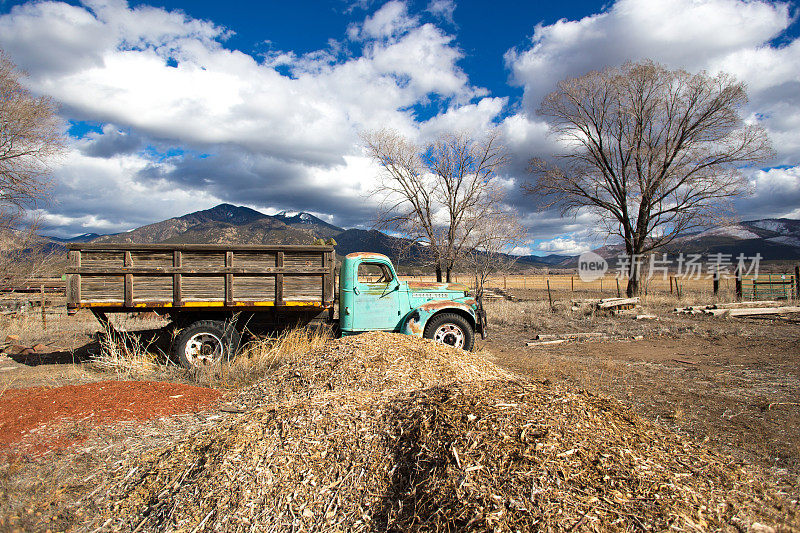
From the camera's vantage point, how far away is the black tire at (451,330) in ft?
25.8

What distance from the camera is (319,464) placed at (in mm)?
3094

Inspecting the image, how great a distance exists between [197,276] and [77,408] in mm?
2998

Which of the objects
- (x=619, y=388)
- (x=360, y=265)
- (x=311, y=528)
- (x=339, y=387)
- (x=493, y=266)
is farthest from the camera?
(x=493, y=266)

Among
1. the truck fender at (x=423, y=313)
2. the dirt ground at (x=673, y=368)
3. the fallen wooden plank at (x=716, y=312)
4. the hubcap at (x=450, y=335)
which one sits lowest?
the dirt ground at (x=673, y=368)

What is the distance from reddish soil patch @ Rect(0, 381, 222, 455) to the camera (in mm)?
4078

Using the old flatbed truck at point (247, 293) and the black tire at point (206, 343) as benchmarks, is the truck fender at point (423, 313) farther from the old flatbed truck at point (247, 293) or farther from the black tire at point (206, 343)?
the black tire at point (206, 343)

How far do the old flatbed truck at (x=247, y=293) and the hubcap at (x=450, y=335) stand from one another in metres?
0.02

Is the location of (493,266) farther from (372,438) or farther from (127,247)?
(372,438)

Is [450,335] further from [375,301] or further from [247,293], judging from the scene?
[247,293]

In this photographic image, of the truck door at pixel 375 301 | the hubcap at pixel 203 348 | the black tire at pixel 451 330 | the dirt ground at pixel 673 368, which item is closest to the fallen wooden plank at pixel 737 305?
the dirt ground at pixel 673 368

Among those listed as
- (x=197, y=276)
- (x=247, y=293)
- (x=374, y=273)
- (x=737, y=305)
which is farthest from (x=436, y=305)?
(x=737, y=305)

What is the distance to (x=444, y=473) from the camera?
8.85 feet

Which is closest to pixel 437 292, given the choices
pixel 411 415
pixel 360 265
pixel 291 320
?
pixel 360 265

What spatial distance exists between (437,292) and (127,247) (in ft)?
18.6
